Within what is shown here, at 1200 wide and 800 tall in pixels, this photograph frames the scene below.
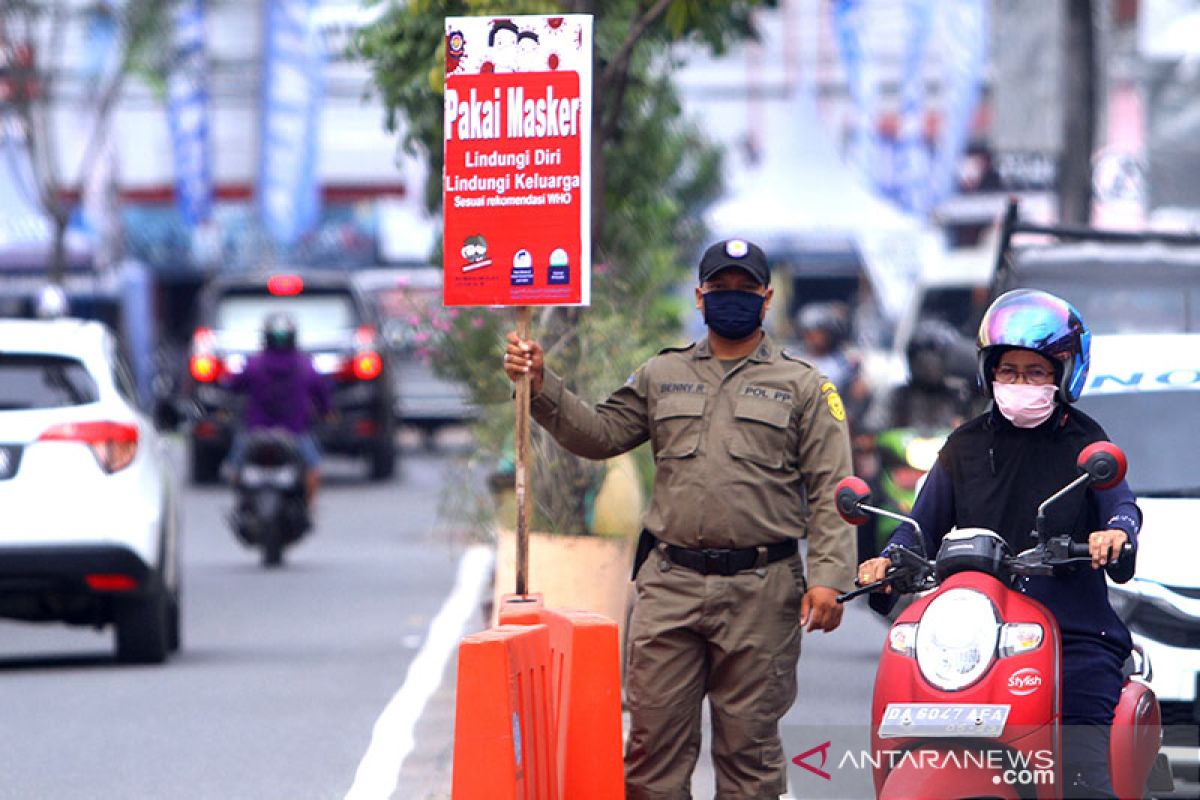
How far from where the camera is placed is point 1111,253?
1348 cm

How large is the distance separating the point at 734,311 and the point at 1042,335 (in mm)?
1323

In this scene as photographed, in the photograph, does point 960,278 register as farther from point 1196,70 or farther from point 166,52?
point 166,52

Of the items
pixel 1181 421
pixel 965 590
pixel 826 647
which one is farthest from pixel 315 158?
pixel 965 590

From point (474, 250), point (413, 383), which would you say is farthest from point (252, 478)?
point (413, 383)

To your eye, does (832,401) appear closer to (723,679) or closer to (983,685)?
(723,679)

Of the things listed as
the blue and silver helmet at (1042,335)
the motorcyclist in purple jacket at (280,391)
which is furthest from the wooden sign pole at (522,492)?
the motorcyclist in purple jacket at (280,391)

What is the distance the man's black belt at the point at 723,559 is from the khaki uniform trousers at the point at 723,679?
20 mm

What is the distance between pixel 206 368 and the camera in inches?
1030

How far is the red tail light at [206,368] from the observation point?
26172 millimetres

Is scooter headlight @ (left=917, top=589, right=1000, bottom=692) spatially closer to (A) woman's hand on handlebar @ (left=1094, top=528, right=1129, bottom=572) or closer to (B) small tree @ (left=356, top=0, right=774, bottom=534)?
(A) woman's hand on handlebar @ (left=1094, top=528, right=1129, bottom=572)

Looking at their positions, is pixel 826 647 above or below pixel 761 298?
below

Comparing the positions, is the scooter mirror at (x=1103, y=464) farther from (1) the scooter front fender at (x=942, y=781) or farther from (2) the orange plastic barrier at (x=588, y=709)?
(2) the orange plastic barrier at (x=588, y=709)

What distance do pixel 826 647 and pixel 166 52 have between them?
2282 centimetres

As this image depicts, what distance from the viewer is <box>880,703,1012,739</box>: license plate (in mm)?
5734
